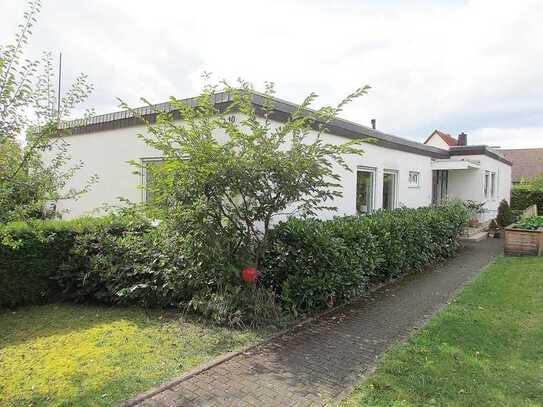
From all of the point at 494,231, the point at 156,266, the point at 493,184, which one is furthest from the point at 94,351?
the point at 493,184

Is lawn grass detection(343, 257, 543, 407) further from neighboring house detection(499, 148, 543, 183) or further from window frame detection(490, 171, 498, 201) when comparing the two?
neighboring house detection(499, 148, 543, 183)

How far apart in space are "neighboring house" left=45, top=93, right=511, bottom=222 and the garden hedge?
0.71 meters

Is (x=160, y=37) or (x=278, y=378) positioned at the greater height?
(x=160, y=37)

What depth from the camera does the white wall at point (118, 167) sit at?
826 cm

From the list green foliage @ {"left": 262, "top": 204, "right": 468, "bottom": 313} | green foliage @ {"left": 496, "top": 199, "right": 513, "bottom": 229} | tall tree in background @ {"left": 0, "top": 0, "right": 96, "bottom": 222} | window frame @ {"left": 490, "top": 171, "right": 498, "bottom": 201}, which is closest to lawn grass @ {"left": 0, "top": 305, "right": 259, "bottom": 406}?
green foliage @ {"left": 262, "top": 204, "right": 468, "bottom": 313}

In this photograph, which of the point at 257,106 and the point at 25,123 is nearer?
the point at 25,123

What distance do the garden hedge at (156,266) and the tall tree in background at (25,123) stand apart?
215cm

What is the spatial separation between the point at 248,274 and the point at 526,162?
47.8 metres

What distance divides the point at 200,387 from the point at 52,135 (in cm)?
257

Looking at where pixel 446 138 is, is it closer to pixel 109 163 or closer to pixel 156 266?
pixel 109 163

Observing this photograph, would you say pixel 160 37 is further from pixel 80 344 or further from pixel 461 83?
pixel 461 83

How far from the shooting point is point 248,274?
5.12 m

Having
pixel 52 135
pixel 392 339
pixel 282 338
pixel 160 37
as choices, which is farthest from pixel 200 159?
pixel 160 37

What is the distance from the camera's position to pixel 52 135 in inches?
127
